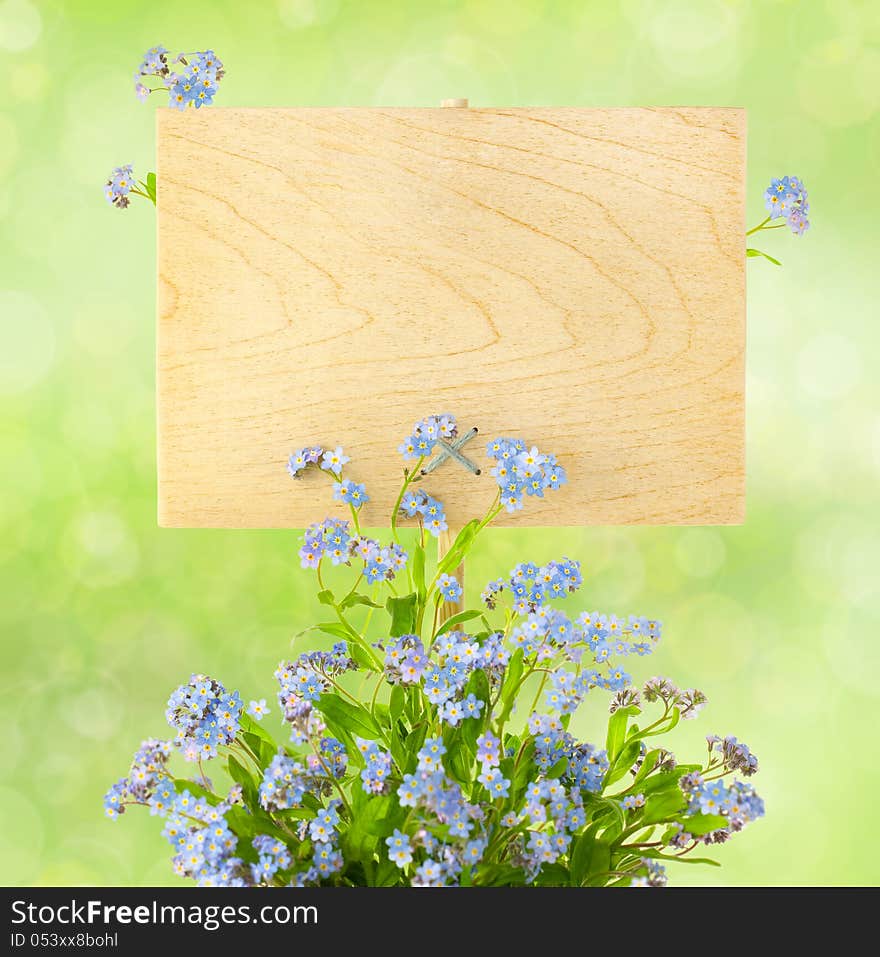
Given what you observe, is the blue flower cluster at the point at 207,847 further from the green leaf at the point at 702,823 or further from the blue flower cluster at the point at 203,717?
the green leaf at the point at 702,823

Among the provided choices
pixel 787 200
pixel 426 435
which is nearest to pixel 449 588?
pixel 426 435

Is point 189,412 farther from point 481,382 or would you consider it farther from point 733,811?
point 733,811

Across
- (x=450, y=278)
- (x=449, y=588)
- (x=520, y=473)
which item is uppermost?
(x=450, y=278)

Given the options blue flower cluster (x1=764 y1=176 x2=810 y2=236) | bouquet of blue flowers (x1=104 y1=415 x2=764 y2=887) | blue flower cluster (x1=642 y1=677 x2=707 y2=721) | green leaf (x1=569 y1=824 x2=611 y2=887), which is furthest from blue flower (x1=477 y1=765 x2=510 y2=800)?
blue flower cluster (x1=764 y1=176 x2=810 y2=236)

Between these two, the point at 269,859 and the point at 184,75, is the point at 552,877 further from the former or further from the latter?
the point at 184,75

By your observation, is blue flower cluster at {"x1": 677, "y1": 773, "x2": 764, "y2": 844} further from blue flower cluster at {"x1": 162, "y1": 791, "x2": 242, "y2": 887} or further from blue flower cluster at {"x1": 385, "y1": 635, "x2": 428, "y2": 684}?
blue flower cluster at {"x1": 162, "y1": 791, "x2": 242, "y2": 887}

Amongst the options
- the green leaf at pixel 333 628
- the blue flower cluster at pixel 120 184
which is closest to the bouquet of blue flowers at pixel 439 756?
the green leaf at pixel 333 628

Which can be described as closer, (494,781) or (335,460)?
(494,781)
